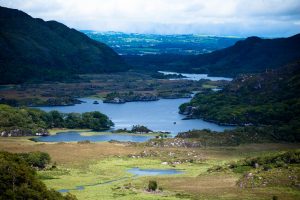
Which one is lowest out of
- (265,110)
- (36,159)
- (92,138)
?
(92,138)

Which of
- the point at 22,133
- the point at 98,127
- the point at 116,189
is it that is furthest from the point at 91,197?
the point at 98,127

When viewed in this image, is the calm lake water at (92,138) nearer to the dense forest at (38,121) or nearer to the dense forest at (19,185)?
the dense forest at (38,121)

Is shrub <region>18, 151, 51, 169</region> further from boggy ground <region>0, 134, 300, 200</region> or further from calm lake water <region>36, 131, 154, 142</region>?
calm lake water <region>36, 131, 154, 142</region>

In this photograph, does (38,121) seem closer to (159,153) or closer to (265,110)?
(159,153)

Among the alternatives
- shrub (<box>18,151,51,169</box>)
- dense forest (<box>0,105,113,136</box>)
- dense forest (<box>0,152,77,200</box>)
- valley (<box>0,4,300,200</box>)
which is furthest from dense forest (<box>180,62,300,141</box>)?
dense forest (<box>0,152,77,200</box>)

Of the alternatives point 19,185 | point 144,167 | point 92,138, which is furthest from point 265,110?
point 19,185

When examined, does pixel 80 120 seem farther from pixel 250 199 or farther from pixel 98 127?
pixel 250 199
